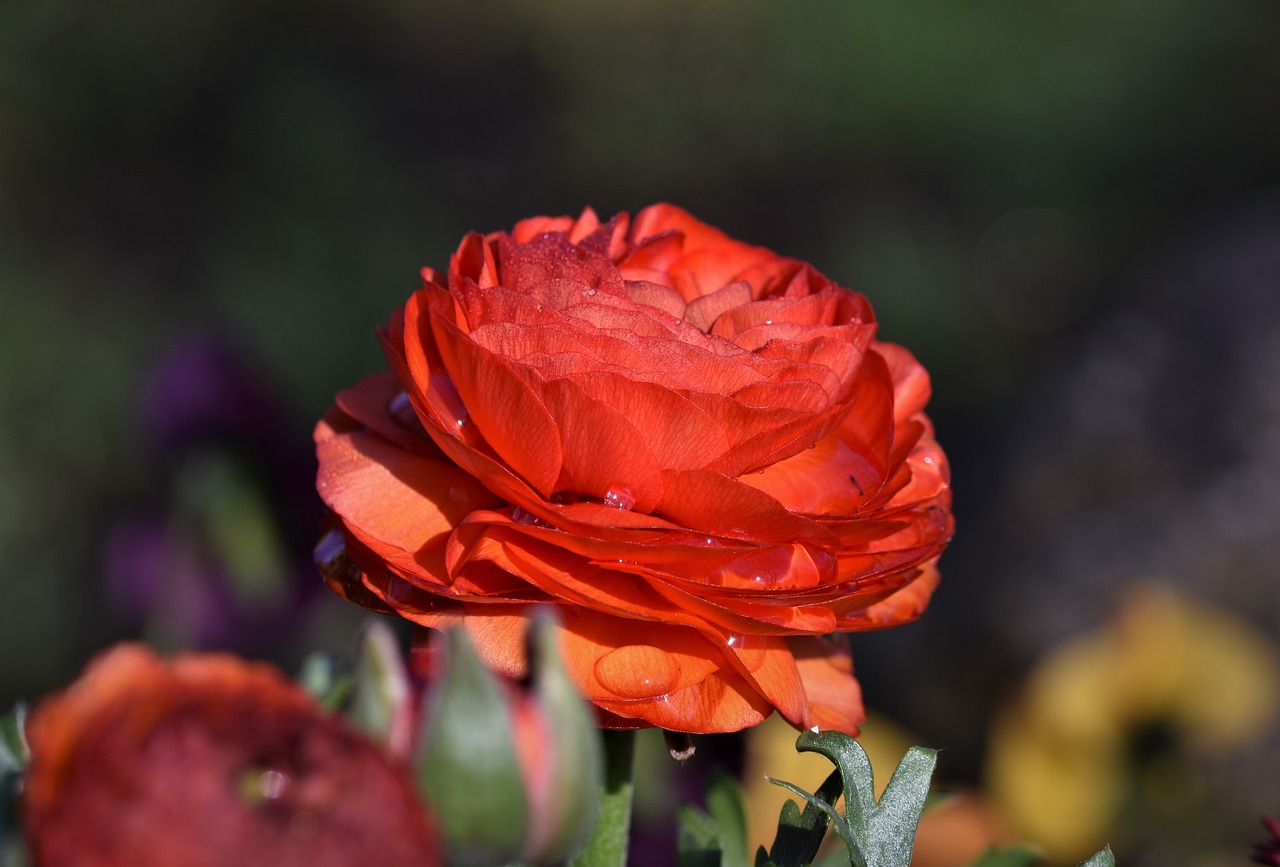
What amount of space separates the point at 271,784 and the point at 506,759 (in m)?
0.08

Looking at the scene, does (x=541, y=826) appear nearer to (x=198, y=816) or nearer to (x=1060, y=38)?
(x=198, y=816)

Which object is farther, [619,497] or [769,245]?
[769,245]

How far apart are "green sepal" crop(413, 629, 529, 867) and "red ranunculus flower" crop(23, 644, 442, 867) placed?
0.07 ft

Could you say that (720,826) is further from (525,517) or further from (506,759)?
(506,759)

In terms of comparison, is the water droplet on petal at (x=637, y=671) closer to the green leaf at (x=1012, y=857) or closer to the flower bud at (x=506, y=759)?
the flower bud at (x=506, y=759)

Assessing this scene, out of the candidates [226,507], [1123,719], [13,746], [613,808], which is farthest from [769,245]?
[13,746]

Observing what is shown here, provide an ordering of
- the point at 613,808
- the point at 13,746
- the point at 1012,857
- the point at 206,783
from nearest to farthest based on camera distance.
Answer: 1. the point at 206,783
2. the point at 13,746
3. the point at 613,808
4. the point at 1012,857

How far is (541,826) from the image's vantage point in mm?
475

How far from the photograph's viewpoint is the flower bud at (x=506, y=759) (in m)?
0.44

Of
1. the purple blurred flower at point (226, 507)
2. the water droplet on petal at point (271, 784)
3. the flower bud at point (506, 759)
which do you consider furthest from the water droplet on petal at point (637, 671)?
the purple blurred flower at point (226, 507)

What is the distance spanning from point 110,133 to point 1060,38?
2.66m

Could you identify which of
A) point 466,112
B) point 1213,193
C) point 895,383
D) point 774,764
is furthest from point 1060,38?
point 895,383

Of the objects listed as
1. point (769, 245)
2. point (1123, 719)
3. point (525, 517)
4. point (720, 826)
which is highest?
point (525, 517)

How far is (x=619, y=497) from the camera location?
0.66 m
